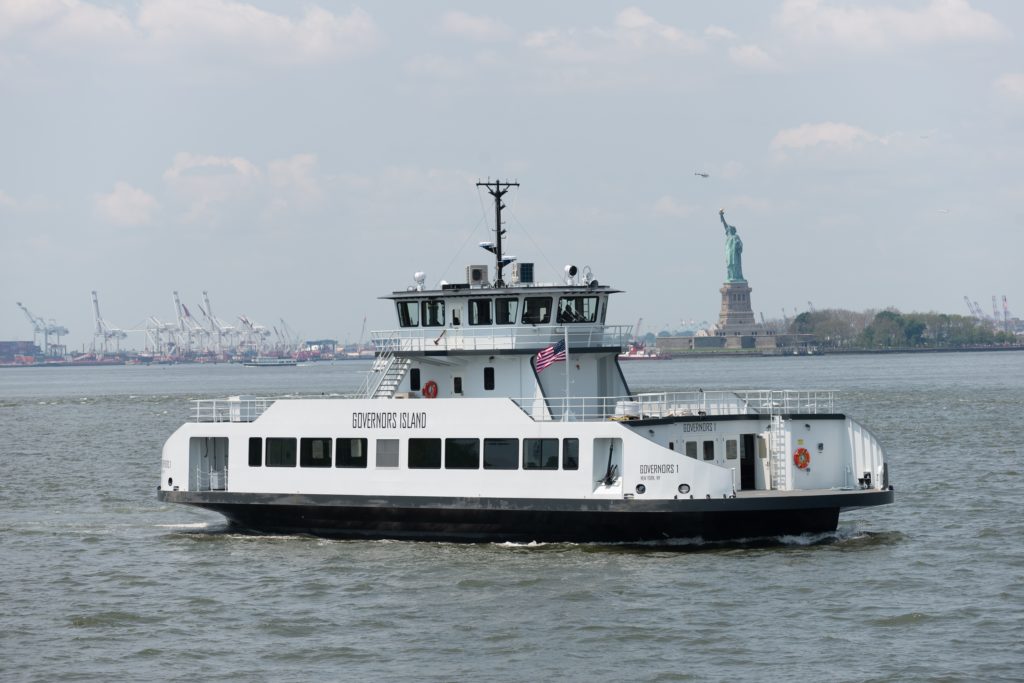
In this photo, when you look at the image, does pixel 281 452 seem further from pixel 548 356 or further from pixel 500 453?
pixel 548 356

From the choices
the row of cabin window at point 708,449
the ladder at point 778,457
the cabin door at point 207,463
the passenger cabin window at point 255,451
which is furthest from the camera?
the cabin door at point 207,463

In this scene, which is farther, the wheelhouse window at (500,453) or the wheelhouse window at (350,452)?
the wheelhouse window at (350,452)

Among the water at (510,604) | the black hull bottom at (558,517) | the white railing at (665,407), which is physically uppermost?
the white railing at (665,407)

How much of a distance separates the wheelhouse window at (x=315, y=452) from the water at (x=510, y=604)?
1.61m

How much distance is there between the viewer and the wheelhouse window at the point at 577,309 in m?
30.3

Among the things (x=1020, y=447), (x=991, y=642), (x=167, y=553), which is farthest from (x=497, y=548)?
(x=1020, y=447)

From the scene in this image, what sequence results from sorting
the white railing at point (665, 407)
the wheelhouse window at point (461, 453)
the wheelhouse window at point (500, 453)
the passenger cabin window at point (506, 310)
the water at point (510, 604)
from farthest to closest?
the passenger cabin window at point (506, 310)
the white railing at point (665, 407)
the wheelhouse window at point (461, 453)
the wheelhouse window at point (500, 453)
the water at point (510, 604)

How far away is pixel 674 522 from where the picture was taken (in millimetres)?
26859

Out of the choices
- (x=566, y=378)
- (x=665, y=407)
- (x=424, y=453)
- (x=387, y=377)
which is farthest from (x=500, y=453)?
(x=387, y=377)

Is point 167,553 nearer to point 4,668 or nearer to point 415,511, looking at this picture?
point 415,511

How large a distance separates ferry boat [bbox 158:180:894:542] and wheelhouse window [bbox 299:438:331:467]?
0.10 feet

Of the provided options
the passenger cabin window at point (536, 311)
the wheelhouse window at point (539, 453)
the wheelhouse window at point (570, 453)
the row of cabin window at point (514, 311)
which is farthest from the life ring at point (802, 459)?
the passenger cabin window at point (536, 311)

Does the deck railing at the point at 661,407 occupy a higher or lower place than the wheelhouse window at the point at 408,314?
lower

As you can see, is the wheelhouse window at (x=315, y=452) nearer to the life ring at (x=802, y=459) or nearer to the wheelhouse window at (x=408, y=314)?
the wheelhouse window at (x=408, y=314)
